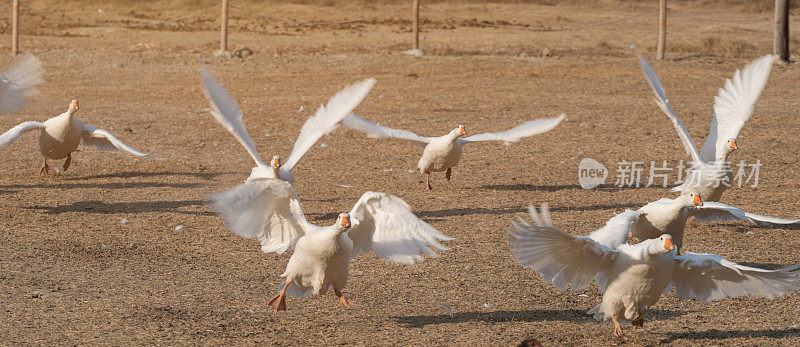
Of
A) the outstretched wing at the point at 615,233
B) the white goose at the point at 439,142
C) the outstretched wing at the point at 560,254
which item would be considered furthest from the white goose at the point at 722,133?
the outstretched wing at the point at 560,254

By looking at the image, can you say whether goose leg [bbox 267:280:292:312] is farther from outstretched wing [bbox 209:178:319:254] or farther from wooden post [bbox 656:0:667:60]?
wooden post [bbox 656:0:667:60]

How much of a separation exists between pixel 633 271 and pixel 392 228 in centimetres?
145

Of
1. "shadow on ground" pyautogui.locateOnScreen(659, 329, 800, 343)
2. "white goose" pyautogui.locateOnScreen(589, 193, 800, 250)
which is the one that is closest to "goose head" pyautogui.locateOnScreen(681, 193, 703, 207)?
"white goose" pyautogui.locateOnScreen(589, 193, 800, 250)

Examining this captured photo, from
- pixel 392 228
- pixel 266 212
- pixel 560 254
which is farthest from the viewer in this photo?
pixel 266 212

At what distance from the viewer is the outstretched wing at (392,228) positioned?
212 inches

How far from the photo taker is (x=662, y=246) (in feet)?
16.4

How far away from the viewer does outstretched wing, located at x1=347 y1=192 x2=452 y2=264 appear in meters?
5.39

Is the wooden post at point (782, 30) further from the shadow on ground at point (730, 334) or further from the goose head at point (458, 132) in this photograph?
the shadow on ground at point (730, 334)

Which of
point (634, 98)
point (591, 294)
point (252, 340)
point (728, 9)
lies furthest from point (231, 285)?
point (728, 9)

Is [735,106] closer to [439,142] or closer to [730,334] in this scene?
[439,142]

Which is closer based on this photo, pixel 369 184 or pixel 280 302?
pixel 280 302

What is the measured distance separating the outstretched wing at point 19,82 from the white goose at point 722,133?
225 inches

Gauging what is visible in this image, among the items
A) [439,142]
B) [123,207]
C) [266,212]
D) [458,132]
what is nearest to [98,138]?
[123,207]

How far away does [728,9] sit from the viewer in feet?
111
